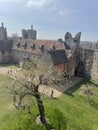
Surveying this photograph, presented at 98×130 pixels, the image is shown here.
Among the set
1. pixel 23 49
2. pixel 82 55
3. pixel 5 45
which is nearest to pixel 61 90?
pixel 82 55

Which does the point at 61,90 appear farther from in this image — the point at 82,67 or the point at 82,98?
the point at 82,67

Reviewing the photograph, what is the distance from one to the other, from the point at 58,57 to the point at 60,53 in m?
1.87

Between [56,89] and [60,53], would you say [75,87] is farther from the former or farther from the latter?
[60,53]

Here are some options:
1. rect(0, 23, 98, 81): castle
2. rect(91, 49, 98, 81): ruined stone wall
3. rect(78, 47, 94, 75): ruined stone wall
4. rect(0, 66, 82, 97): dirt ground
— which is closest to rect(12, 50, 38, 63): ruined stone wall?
rect(0, 23, 98, 81): castle

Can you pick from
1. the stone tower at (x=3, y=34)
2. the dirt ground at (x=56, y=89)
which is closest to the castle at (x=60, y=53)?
the stone tower at (x=3, y=34)

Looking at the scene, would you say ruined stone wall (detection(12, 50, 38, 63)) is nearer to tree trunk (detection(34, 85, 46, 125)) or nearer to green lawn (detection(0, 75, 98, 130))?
green lawn (detection(0, 75, 98, 130))

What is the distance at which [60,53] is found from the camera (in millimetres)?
39062

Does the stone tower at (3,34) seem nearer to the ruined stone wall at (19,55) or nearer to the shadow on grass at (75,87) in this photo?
the ruined stone wall at (19,55)

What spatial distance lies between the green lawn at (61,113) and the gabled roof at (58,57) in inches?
287

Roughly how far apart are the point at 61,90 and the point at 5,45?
27.8 m

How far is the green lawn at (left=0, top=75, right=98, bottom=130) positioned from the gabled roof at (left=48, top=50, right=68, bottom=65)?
7.29 meters

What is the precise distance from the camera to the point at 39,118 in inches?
684

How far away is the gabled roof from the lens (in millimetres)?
35969

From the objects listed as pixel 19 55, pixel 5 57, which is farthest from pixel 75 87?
pixel 5 57
